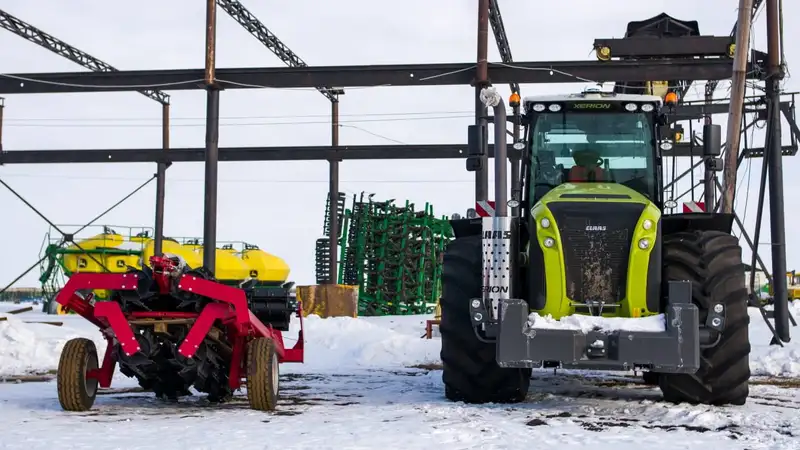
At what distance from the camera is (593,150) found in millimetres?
10328

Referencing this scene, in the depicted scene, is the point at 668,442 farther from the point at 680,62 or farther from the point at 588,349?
the point at 680,62

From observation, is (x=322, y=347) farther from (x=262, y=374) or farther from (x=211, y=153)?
(x=262, y=374)

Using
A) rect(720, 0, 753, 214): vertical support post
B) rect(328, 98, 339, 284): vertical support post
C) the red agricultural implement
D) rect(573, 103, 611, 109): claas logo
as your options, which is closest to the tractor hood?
rect(573, 103, 611, 109): claas logo

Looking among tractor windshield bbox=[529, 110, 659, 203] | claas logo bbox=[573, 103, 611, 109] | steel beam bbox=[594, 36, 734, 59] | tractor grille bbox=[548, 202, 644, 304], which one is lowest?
tractor grille bbox=[548, 202, 644, 304]

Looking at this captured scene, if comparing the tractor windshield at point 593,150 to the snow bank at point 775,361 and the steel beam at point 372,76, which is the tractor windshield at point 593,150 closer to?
the snow bank at point 775,361

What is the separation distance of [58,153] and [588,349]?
2998 cm

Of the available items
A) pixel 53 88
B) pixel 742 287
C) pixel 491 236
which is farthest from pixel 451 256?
pixel 53 88

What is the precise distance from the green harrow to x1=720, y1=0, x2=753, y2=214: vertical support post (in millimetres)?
20560

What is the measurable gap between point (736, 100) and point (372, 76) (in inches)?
386

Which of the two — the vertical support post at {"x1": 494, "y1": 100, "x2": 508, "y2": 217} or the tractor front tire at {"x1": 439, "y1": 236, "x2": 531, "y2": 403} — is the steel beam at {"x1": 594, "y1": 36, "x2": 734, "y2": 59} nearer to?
the tractor front tire at {"x1": 439, "y1": 236, "x2": 531, "y2": 403}

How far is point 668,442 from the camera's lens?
737 cm

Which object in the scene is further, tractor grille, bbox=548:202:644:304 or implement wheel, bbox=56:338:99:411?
tractor grille, bbox=548:202:644:304

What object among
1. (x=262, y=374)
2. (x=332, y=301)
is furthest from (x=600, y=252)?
(x=332, y=301)

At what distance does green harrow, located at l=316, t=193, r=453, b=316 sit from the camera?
37.6m
